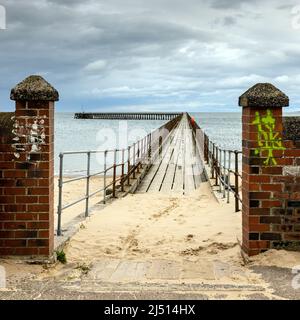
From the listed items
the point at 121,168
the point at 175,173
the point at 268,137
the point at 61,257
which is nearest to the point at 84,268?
the point at 61,257

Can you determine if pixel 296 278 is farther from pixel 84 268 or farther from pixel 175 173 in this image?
pixel 175 173

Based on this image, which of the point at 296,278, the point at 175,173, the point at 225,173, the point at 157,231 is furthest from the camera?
the point at 175,173

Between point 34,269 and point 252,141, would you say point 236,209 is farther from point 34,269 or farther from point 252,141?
point 34,269

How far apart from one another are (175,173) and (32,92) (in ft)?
37.0

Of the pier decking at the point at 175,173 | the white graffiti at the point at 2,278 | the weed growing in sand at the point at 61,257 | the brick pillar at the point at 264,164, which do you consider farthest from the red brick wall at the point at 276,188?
the pier decking at the point at 175,173

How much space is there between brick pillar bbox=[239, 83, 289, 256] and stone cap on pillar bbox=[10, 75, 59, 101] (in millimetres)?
2193

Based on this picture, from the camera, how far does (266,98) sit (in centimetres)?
519

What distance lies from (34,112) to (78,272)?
5.91 ft

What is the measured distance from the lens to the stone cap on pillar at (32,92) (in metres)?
5.07

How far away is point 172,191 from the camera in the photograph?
12.8 m

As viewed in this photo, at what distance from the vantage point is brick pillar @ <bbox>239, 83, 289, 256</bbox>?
17.2 feet

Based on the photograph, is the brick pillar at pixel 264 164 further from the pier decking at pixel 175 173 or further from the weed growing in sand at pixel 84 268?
the pier decking at pixel 175 173

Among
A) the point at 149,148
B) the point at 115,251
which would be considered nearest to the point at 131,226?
the point at 115,251

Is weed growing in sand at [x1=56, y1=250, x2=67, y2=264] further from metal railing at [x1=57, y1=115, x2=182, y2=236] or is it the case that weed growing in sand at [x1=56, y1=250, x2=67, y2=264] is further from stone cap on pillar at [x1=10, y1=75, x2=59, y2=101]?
stone cap on pillar at [x1=10, y1=75, x2=59, y2=101]
